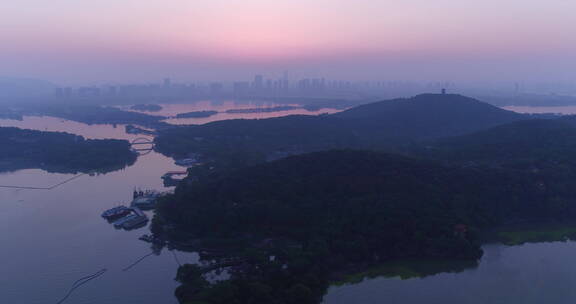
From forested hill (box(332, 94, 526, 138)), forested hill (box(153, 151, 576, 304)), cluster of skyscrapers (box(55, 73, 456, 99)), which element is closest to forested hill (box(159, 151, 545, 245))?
forested hill (box(153, 151, 576, 304))

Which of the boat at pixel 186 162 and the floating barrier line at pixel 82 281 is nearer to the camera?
the floating barrier line at pixel 82 281

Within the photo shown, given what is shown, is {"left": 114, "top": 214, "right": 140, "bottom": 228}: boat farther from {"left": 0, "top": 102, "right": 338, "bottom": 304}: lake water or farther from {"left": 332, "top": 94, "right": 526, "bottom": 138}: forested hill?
{"left": 332, "top": 94, "right": 526, "bottom": 138}: forested hill

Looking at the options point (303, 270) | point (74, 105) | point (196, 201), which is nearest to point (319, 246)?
point (303, 270)

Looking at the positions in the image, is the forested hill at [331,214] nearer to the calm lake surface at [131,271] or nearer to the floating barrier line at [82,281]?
the calm lake surface at [131,271]

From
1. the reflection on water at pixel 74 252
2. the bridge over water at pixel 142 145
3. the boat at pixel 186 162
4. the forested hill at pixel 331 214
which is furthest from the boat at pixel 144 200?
the bridge over water at pixel 142 145

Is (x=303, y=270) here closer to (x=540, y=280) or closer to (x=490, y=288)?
(x=490, y=288)

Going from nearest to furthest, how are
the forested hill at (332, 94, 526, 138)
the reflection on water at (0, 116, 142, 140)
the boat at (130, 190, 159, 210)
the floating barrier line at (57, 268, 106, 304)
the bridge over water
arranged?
1. the floating barrier line at (57, 268, 106, 304)
2. the boat at (130, 190, 159, 210)
3. the bridge over water
4. the forested hill at (332, 94, 526, 138)
5. the reflection on water at (0, 116, 142, 140)
